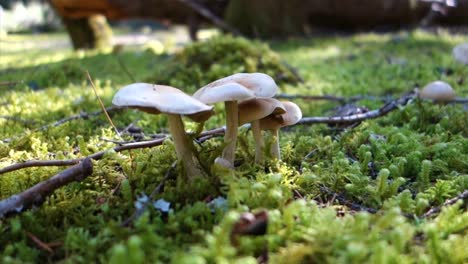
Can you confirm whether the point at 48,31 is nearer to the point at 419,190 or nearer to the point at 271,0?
the point at 271,0

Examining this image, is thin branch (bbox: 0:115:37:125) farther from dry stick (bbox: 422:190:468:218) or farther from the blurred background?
the blurred background

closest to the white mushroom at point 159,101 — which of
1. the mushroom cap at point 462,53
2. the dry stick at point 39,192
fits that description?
the dry stick at point 39,192

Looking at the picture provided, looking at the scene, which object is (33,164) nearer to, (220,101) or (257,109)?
(220,101)

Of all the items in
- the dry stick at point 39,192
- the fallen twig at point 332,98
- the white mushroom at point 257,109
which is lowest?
the fallen twig at point 332,98

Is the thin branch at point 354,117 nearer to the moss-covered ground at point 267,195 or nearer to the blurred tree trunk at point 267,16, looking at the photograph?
the moss-covered ground at point 267,195

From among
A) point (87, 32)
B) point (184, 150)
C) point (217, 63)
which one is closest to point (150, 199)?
point (184, 150)

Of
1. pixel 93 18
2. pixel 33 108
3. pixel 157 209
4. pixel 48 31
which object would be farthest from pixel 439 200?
pixel 48 31

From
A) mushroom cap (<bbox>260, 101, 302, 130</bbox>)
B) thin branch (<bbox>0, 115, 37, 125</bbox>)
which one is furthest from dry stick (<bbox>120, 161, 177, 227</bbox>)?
thin branch (<bbox>0, 115, 37, 125</bbox>)
